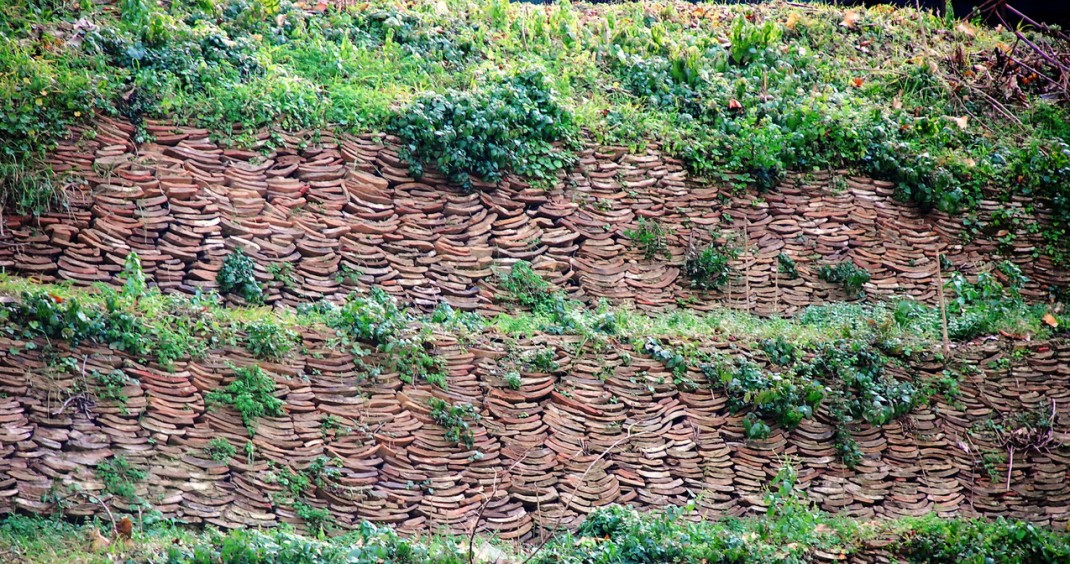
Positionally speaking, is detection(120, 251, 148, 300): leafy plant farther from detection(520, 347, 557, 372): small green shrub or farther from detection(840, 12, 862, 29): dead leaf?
detection(840, 12, 862, 29): dead leaf

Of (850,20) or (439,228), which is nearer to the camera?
(439,228)

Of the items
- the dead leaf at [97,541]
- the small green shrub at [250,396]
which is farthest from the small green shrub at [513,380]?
the dead leaf at [97,541]

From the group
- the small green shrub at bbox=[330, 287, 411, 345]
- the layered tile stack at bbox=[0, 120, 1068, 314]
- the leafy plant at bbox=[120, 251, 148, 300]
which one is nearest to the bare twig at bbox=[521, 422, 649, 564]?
the layered tile stack at bbox=[0, 120, 1068, 314]

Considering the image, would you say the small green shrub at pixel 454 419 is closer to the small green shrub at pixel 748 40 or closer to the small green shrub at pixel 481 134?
the small green shrub at pixel 481 134

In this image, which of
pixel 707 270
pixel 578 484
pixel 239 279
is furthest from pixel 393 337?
pixel 707 270

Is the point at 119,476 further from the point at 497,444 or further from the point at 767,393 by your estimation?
the point at 767,393

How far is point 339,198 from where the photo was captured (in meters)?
9.29

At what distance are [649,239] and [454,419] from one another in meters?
3.09

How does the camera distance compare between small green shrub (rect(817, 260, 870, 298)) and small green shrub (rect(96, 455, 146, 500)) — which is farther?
small green shrub (rect(817, 260, 870, 298))

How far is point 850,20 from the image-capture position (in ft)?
42.8

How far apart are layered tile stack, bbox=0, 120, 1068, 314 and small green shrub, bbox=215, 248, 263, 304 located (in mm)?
113

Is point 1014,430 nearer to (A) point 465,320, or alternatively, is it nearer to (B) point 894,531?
(B) point 894,531

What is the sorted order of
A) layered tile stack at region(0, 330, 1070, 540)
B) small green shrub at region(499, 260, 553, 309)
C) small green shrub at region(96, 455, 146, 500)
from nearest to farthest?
small green shrub at region(96, 455, 146, 500) → layered tile stack at region(0, 330, 1070, 540) → small green shrub at region(499, 260, 553, 309)

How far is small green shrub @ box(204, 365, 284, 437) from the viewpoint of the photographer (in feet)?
24.5
